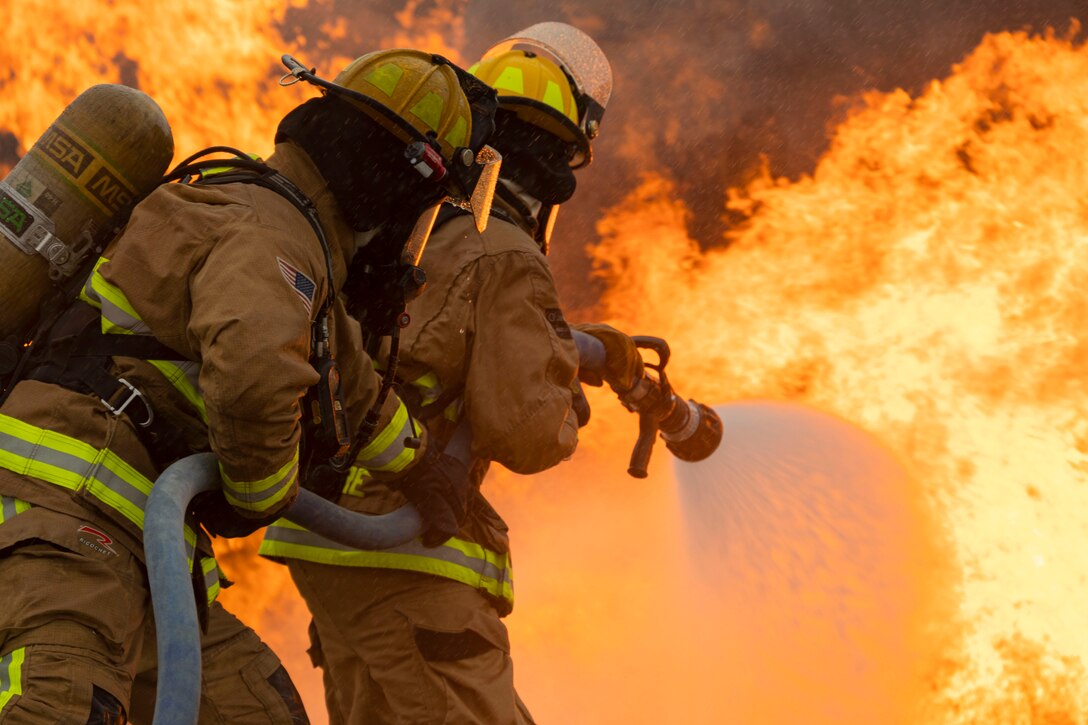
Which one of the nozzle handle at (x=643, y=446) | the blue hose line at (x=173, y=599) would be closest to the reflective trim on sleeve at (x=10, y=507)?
the blue hose line at (x=173, y=599)

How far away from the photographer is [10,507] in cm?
247

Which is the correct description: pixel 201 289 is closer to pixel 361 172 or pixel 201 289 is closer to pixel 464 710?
pixel 361 172

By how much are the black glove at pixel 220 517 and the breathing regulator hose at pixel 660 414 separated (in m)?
2.18

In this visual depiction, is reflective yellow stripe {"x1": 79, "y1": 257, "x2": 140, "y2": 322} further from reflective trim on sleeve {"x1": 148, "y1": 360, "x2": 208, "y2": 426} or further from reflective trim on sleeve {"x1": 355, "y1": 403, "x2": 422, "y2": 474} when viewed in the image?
reflective trim on sleeve {"x1": 355, "y1": 403, "x2": 422, "y2": 474}

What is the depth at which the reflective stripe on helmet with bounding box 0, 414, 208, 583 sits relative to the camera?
2504mm

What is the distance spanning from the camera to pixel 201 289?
2.45 metres

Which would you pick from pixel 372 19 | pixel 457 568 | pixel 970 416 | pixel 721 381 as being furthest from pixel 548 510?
pixel 457 568

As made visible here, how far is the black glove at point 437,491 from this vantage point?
12.1 ft

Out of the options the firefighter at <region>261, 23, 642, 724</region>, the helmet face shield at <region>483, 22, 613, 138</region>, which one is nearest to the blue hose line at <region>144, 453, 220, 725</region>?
the firefighter at <region>261, 23, 642, 724</region>

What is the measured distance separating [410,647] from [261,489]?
4.50 feet

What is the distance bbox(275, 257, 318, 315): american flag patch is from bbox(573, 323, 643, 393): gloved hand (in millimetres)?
2379

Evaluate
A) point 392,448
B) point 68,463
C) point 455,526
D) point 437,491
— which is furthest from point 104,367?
point 455,526

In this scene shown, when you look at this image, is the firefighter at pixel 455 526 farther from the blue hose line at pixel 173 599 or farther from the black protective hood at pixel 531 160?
the blue hose line at pixel 173 599

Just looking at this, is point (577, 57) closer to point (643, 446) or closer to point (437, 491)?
point (643, 446)
